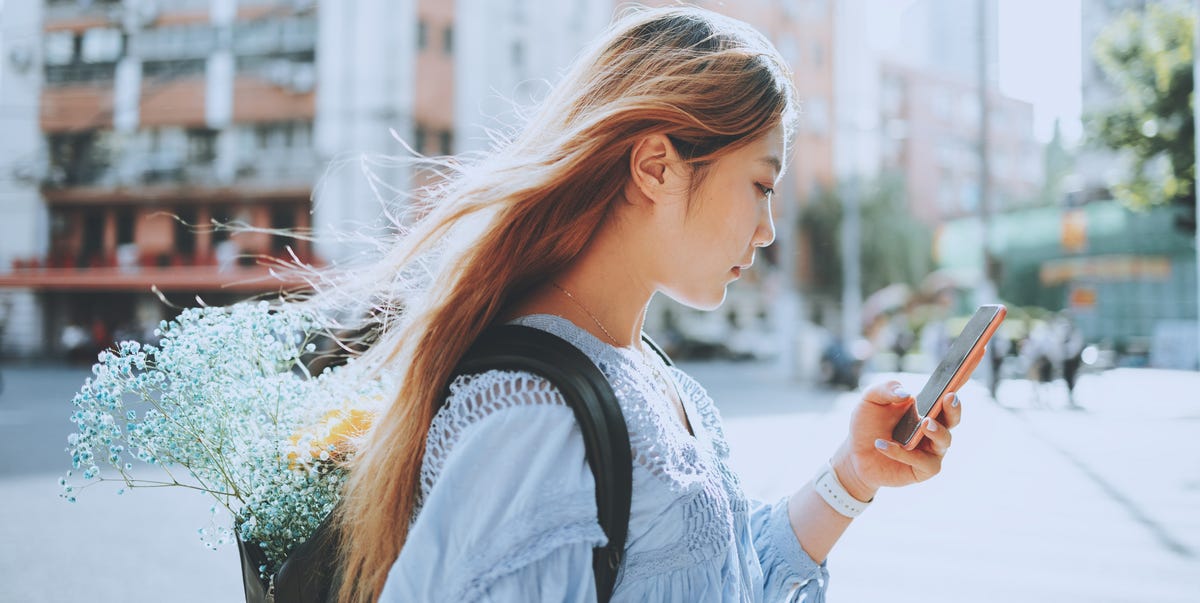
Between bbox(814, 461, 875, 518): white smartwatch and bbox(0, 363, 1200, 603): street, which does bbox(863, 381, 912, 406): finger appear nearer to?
bbox(814, 461, 875, 518): white smartwatch

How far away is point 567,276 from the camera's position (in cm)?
140

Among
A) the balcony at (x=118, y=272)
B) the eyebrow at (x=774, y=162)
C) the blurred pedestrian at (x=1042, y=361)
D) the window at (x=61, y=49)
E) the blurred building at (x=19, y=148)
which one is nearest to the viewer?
the eyebrow at (x=774, y=162)

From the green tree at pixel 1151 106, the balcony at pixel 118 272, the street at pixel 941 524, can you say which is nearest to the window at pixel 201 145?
the balcony at pixel 118 272

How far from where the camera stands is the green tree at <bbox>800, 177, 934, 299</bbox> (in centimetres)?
4031

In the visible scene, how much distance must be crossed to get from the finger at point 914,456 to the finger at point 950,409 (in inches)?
2.4

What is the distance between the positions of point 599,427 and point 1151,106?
16898 millimetres

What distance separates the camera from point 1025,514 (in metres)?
7.10

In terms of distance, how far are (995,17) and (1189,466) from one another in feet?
36.9

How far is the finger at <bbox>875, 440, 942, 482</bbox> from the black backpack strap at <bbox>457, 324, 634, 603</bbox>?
0.57 meters

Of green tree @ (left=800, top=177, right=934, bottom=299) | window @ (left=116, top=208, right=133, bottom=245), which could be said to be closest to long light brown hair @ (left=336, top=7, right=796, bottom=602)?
window @ (left=116, top=208, right=133, bottom=245)

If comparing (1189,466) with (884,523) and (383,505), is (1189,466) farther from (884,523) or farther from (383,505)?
(383,505)

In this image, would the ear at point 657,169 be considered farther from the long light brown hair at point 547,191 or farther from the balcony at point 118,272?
the balcony at point 118,272

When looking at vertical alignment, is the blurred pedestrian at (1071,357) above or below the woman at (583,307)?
below

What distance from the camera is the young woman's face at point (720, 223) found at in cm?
133
